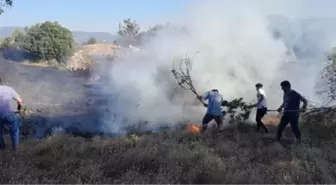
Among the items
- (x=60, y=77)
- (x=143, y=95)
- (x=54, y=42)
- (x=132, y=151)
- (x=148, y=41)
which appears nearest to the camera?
(x=132, y=151)

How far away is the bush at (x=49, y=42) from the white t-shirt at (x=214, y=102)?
2848 centimetres

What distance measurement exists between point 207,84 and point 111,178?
35.6 feet

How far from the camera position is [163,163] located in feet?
22.5

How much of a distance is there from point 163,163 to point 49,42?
3245 cm

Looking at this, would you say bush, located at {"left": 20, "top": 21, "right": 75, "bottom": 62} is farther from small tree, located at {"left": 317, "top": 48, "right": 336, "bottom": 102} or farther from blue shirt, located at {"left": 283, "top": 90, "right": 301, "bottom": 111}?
blue shirt, located at {"left": 283, "top": 90, "right": 301, "bottom": 111}

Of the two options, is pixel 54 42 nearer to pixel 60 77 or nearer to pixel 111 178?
pixel 60 77

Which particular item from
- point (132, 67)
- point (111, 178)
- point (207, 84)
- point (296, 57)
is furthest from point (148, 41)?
point (111, 178)

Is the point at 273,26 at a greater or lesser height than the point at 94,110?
greater

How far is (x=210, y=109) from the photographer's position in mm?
10984

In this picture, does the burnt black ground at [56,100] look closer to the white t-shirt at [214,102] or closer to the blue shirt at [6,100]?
the white t-shirt at [214,102]

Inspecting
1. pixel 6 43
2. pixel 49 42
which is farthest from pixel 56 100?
pixel 6 43

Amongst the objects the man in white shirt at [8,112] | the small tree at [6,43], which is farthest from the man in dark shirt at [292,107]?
the small tree at [6,43]

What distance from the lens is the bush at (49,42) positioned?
37.2m

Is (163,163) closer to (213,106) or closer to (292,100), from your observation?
(292,100)
